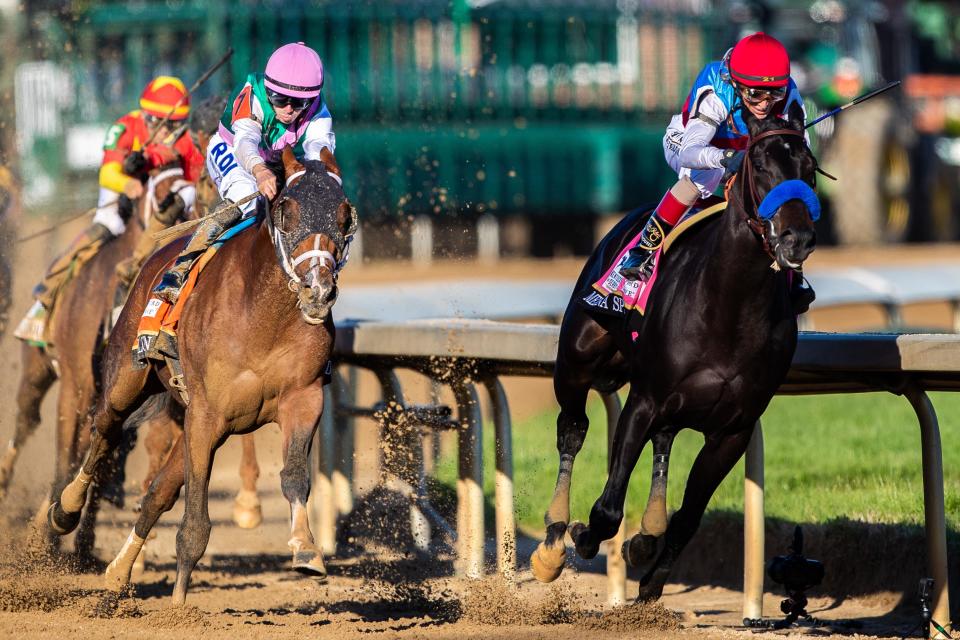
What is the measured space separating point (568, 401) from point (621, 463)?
3.02 feet

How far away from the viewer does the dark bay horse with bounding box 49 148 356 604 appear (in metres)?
5.65

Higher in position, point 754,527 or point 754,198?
point 754,198

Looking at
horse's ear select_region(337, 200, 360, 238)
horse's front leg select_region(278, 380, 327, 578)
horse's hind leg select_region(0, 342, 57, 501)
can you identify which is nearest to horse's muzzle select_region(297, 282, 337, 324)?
horse's ear select_region(337, 200, 360, 238)

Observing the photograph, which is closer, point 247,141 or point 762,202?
point 762,202

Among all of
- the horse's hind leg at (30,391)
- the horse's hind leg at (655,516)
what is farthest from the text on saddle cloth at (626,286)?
the horse's hind leg at (30,391)

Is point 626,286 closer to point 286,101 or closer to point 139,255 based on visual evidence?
point 286,101

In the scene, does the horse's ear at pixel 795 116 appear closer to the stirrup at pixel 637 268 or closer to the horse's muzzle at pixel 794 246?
the horse's muzzle at pixel 794 246

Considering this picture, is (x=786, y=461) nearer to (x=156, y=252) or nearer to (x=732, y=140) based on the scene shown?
(x=732, y=140)

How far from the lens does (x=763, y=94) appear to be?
18.5ft

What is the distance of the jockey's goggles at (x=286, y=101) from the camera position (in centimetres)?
632

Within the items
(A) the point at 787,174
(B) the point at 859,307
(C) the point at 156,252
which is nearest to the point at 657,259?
(A) the point at 787,174

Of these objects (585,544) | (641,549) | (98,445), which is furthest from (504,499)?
(98,445)

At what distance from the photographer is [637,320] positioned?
6082 mm

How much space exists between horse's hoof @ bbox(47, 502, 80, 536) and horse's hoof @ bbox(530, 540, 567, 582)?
7.00 feet
